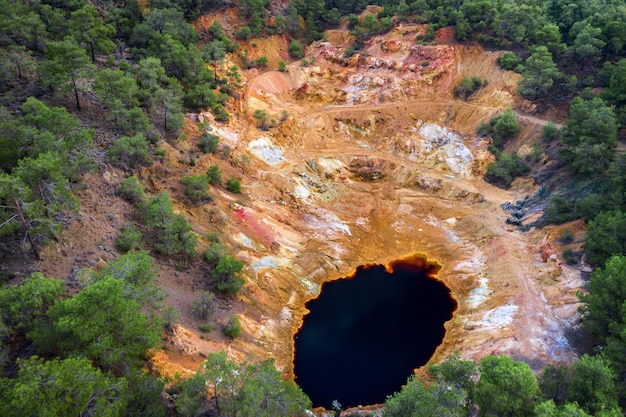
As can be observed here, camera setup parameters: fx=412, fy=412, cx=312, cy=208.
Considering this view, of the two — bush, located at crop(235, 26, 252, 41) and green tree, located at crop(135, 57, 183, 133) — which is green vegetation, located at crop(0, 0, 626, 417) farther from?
bush, located at crop(235, 26, 252, 41)

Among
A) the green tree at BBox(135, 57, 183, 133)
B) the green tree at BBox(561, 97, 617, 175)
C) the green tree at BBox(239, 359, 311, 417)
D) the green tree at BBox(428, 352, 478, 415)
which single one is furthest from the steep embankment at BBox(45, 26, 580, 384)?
the green tree at BBox(428, 352, 478, 415)

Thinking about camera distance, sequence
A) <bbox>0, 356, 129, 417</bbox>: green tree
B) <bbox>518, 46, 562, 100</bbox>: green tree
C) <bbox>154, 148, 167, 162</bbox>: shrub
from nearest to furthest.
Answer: <bbox>0, 356, 129, 417</bbox>: green tree → <bbox>154, 148, 167, 162</bbox>: shrub → <bbox>518, 46, 562, 100</bbox>: green tree

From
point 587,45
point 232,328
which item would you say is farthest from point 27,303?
point 587,45

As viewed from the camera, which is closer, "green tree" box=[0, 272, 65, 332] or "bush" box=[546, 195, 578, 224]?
"green tree" box=[0, 272, 65, 332]

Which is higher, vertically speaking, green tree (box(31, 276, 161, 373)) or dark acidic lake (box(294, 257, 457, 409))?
green tree (box(31, 276, 161, 373))

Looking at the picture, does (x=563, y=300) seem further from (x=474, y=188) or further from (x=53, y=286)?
(x=53, y=286)

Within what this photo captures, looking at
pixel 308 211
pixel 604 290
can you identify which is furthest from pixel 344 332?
pixel 604 290
